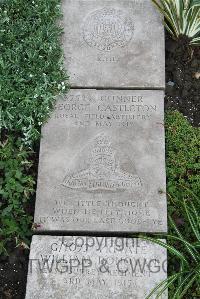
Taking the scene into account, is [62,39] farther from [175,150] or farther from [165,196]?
[165,196]

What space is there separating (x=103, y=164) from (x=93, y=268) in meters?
0.78

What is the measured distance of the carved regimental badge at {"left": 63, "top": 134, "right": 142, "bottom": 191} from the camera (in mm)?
3559

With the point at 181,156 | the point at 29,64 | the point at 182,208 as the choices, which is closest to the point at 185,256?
the point at 182,208

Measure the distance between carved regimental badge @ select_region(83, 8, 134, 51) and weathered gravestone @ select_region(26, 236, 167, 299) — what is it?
1.70 metres

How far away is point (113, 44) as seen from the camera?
13.4 ft

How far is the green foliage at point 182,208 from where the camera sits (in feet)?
10.7

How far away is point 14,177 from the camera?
369 cm

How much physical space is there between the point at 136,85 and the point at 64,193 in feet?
3.56

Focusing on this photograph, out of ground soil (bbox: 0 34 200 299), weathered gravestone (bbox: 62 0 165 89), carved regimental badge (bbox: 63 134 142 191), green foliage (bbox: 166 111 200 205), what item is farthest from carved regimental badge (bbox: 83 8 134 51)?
carved regimental badge (bbox: 63 134 142 191)

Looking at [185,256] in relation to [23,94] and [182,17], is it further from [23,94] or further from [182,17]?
[182,17]

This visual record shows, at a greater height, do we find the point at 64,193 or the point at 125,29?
the point at 125,29

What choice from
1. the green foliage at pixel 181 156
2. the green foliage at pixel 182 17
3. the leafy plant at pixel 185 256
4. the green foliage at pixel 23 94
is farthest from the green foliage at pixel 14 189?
the green foliage at pixel 182 17

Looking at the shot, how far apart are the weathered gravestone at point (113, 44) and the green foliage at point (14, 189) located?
2.43 feet

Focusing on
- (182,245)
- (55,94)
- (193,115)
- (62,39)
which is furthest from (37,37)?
(182,245)
